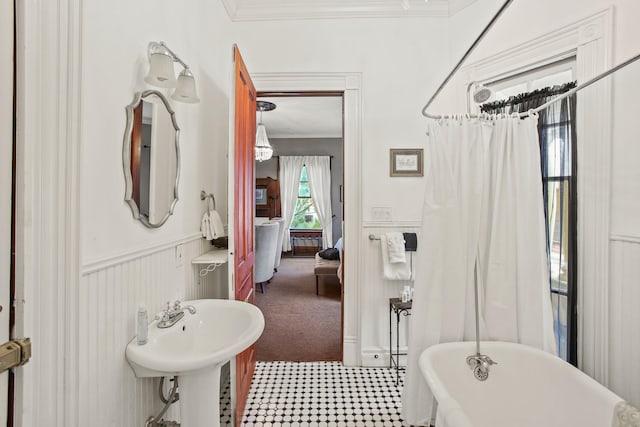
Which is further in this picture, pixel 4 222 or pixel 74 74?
pixel 74 74

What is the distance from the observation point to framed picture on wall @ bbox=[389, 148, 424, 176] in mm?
2264

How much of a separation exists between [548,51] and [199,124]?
2206mm

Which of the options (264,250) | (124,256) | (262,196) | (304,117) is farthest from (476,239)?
(262,196)

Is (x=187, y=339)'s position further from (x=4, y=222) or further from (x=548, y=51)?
(x=548, y=51)

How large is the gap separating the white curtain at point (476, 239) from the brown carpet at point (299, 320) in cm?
127

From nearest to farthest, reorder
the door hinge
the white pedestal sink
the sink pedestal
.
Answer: the door hinge, the white pedestal sink, the sink pedestal

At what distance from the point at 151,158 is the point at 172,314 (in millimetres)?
735

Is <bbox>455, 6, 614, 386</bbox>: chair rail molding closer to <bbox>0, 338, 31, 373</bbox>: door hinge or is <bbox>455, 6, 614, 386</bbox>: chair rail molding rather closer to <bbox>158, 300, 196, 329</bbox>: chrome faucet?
<bbox>158, 300, 196, 329</bbox>: chrome faucet

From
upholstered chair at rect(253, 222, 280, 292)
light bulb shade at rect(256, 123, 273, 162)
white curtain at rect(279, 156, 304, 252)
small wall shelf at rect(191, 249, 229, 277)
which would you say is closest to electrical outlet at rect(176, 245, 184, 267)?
small wall shelf at rect(191, 249, 229, 277)

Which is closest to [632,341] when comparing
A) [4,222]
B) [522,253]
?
[522,253]

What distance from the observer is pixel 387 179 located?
7.48 ft

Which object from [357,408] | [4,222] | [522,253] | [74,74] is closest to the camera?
[4,222]

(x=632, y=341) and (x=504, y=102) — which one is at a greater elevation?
(x=504, y=102)

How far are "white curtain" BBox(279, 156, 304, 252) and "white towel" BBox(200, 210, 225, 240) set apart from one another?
4447 millimetres
